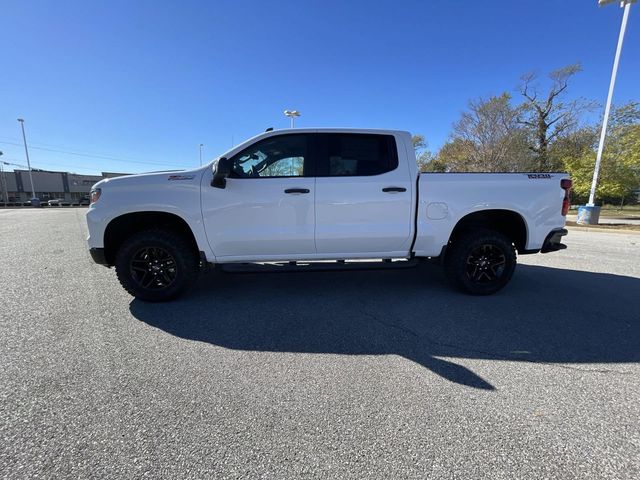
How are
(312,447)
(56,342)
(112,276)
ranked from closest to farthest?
1. (312,447)
2. (56,342)
3. (112,276)

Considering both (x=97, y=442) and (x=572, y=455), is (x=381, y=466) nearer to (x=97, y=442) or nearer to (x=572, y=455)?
(x=572, y=455)

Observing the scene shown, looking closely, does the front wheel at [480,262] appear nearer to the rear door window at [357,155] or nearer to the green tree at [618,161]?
the rear door window at [357,155]

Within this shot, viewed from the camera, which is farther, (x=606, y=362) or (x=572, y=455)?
(x=606, y=362)

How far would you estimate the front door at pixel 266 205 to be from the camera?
384cm

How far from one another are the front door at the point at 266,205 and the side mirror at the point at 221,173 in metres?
0.11

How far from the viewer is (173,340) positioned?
3.09 metres

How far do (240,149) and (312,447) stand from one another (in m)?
3.21

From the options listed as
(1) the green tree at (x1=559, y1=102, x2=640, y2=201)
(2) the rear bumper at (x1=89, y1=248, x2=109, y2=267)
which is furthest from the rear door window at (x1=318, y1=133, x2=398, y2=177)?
(1) the green tree at (x1=559, y1=102, x2=640, y2=201)

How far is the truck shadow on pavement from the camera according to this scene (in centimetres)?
290

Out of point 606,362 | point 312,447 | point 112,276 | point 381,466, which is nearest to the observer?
point 381,466

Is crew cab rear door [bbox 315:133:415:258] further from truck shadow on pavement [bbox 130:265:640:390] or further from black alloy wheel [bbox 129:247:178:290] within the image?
black alloy wheel [bbox 129:247:178:290]

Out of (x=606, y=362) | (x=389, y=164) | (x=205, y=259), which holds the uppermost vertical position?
(x=389, y=164)

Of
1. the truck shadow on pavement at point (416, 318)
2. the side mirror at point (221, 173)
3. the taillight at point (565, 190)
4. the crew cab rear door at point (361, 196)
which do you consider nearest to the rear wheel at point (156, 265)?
the truck shadow on pavement at point (416, 318)

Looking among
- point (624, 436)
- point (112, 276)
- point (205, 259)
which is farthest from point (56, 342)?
point (624, 436)
